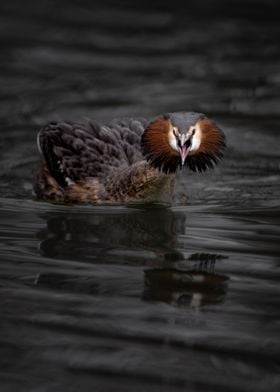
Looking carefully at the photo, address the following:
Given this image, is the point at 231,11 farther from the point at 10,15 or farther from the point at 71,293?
the point at 71,293

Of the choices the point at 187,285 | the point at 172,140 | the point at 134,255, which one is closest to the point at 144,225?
the point at 172,140

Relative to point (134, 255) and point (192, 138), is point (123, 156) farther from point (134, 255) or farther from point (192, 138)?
point (134, 255)

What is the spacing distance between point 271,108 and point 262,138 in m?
1.09

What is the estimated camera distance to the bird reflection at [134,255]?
6.68 meters

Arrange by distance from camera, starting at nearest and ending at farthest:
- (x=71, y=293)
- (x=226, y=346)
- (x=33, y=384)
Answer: (x=33, y=384) → (x=226, y=346) → (x=71, y=293)

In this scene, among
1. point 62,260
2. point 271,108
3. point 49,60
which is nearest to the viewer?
point 62,260

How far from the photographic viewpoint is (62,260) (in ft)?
24.1

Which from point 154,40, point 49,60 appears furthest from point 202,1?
point 49,60

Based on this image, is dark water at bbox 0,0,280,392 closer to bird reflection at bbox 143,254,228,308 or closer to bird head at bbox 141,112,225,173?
bird reflection at bbox 143,254,228,308

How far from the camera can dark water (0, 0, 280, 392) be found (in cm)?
554

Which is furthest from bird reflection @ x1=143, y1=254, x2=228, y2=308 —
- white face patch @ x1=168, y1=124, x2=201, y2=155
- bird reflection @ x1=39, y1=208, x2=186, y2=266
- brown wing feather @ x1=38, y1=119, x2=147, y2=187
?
brown wing feather @ x1=38, y1=119, x2=147, y2=187

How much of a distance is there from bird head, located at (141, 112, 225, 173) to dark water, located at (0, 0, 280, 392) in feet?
1.35

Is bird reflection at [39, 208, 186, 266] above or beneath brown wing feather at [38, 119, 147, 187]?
beneath

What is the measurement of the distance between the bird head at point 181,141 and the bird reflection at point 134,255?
1.36ft
